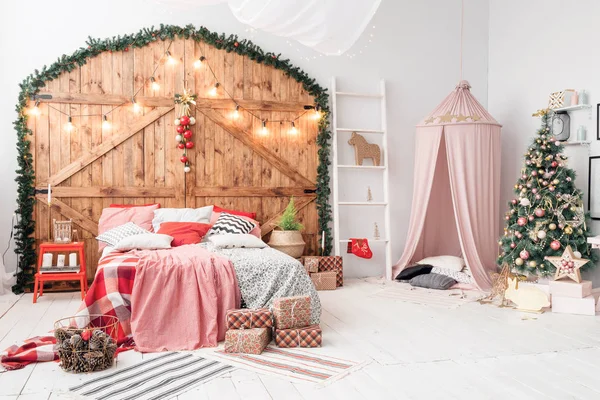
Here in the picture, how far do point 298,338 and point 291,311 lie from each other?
0.20m

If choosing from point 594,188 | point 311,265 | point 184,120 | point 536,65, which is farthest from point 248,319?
point 536,65

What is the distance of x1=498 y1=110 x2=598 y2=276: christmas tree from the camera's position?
5242mm

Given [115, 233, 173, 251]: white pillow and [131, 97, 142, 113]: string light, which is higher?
[131, 97, 142, 113]: string light

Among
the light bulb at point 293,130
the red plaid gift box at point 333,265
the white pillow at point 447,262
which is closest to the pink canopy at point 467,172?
the white pillow at point 447,262

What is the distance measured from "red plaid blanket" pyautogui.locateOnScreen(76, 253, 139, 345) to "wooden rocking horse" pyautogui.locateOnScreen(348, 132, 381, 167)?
11.4 feet

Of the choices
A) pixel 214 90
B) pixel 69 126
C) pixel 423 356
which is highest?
pixel 214 90

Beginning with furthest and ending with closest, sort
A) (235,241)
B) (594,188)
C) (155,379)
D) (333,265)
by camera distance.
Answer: (333,265) → (594,188) → (235,241) → (155,379)

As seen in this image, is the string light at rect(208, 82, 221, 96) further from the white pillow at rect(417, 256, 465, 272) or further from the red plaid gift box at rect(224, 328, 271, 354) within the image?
the red plaid gift box at rect(224, 328, 271, 354)

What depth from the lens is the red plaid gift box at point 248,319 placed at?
12.0 feet

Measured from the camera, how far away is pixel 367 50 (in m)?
6.70

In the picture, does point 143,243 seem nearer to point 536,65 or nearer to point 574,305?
point 574,305

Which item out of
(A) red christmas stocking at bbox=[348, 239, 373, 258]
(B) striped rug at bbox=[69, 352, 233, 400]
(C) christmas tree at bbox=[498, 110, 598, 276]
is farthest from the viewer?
(A) red christmas stocking at bbox=[348, 239, 373, 258]

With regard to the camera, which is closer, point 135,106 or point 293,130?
point 135,106

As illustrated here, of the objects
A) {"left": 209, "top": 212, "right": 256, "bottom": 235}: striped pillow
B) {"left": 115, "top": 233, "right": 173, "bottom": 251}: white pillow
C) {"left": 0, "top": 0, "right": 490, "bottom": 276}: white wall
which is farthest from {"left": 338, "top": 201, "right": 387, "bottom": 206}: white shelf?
{"left": 115, "top": 233, "right": 173, "bottom": 251}: white pillow
